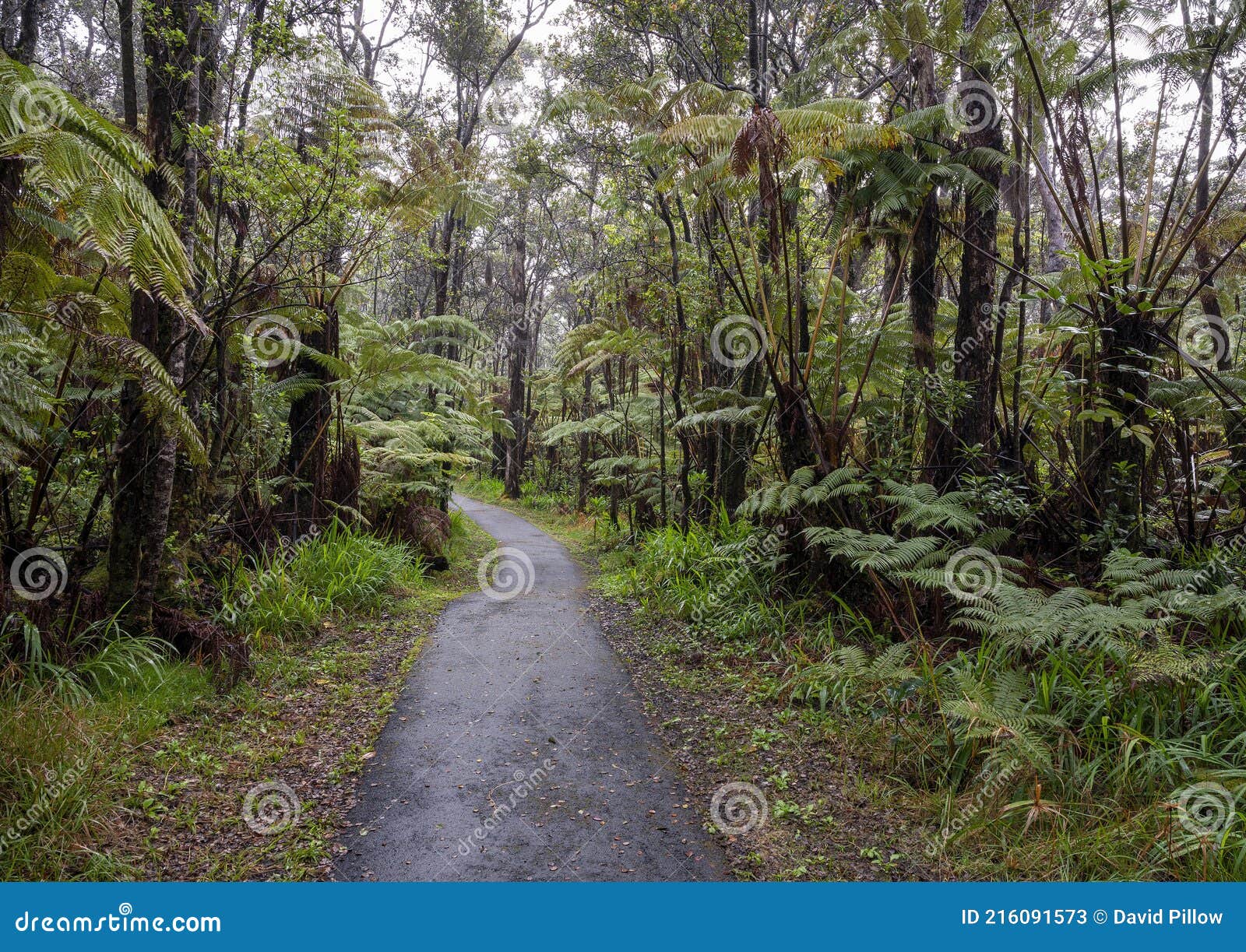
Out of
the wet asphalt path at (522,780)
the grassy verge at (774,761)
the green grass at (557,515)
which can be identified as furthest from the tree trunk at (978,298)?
the green grass at (557,515)

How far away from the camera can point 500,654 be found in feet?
21.2

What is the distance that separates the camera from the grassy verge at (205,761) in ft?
10.3

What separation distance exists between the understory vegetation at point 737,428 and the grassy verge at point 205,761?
31 millimetres

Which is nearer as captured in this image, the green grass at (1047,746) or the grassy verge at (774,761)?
the green grass at (1047,746)

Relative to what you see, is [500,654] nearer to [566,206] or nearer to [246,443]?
[246,443]

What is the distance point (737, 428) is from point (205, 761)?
6804mm

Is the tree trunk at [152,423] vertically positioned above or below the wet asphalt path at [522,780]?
above

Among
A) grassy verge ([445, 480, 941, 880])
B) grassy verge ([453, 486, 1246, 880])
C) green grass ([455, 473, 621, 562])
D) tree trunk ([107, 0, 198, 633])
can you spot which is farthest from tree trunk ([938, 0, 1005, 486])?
green grass ([455, 473, 621, 562])

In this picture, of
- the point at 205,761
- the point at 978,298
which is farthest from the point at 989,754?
the point at 978,298

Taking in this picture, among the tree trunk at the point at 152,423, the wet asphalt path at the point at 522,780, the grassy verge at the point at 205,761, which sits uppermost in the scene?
the tree trunk at the point at 152,423

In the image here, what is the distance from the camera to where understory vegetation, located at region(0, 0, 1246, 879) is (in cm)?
368

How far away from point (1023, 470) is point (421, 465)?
7.80 m

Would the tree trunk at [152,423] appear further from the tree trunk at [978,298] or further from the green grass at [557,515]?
the green grass at [557,515]

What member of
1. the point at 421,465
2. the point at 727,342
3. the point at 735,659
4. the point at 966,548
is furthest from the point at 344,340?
the point at 966,548
